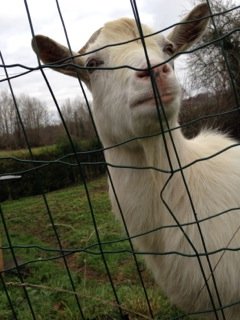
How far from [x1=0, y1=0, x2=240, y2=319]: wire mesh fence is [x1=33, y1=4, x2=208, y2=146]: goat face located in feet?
0.50

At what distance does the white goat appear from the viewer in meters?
2.72

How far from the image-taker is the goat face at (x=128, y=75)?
2.63m

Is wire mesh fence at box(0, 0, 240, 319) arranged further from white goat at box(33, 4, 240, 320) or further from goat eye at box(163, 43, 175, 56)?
goat eye at box(163, 43, 175, 56)

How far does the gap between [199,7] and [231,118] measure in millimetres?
9325

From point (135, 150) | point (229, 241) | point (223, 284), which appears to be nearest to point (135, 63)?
point (135, 150)

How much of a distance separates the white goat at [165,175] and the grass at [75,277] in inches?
16.2

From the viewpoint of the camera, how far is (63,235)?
10.3 metres

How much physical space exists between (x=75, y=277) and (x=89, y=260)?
39.4 inches

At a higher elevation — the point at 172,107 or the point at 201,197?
the point at 172,107

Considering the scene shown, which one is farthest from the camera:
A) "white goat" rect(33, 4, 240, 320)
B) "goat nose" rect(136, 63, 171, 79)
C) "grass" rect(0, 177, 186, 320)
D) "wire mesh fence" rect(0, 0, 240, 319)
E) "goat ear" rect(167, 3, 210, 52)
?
"grass" rect(0, 177, 186, 320)

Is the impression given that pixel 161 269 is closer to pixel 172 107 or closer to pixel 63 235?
pixel 172 107

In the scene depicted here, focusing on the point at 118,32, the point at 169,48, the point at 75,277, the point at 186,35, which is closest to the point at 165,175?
the point at 169,48

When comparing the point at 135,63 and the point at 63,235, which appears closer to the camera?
the point at 135,63

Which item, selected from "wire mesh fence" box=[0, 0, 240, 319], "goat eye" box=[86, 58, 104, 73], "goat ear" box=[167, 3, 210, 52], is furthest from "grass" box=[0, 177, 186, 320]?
"goat ear" box=[167, 3, 210, 52]
